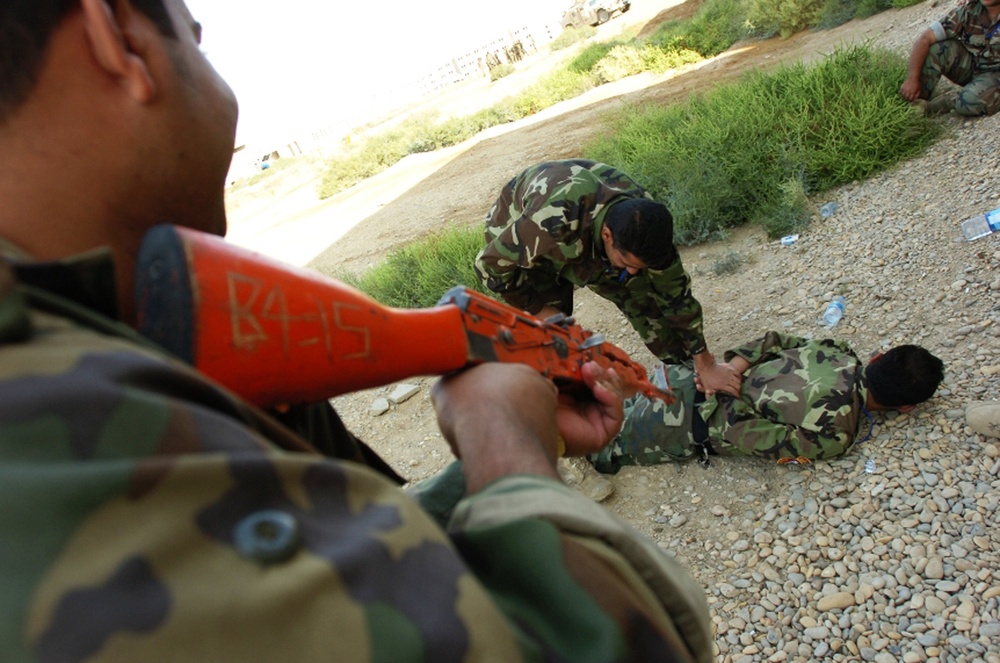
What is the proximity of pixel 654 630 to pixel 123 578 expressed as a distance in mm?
478

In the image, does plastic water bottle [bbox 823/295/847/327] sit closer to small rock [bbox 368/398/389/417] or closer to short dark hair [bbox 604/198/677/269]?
short dark hair [bbox 604/198/677/269]

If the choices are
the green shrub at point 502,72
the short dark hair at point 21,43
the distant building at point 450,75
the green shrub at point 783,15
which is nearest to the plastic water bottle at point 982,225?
the short dark hair at point 21,43

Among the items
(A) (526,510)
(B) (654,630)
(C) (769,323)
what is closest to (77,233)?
(A) (526,510)

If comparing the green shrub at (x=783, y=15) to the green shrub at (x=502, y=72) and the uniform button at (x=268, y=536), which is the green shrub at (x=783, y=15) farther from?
the green shrub at (x=502, y=72)

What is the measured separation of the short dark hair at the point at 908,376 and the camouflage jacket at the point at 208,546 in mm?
2367

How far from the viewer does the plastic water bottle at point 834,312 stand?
11.5 feet

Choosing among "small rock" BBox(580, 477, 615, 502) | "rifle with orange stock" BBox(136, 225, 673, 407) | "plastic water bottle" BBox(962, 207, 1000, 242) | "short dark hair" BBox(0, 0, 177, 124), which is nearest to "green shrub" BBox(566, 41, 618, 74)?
"plastic water bottle" BBox(962, 207, 1000, 242)

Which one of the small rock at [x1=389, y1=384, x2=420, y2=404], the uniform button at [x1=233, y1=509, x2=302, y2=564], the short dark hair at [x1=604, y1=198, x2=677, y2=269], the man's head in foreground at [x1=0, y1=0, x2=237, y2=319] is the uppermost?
the man's head in foreground at [x1=0, y1=0, x2=237, y2=319]

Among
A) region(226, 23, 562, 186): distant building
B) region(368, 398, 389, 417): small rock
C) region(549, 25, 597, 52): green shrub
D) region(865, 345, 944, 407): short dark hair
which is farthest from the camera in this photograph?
region(226, 23, 562, 186): distant building

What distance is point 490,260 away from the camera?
3.51 meters

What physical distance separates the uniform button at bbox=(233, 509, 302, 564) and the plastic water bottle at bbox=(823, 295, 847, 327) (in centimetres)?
361

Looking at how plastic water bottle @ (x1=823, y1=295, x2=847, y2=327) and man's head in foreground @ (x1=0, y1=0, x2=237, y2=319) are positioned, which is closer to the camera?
man's head in foreground @ (x1=0, y1=0, x2=237, y2=319)

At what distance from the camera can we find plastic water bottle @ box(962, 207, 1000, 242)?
351cm

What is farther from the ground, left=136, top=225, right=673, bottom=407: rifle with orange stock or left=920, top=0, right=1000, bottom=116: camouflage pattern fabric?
left=136, top=225, right=673, bottom=407: rifle with orange stock
